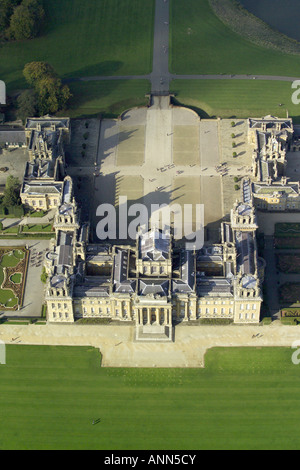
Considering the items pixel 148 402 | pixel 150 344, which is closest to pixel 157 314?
pixel 150 344

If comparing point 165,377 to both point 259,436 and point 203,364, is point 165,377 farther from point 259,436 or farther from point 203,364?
point 259,436

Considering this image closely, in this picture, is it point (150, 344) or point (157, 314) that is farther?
point (150, 344)

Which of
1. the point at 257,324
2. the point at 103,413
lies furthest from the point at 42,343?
the point at 257,324

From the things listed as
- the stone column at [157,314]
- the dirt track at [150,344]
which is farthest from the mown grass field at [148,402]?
the stone column at [157,314]

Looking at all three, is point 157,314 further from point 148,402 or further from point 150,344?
point 148,402

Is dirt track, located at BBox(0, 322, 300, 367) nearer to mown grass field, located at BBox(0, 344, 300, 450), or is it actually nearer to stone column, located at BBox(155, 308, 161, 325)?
mown grass field, located at BBox(0, 344, 300, 450)

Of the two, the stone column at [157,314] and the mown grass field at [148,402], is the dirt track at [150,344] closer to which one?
the mown grass field at [148,402]

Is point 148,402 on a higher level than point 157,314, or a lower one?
lower

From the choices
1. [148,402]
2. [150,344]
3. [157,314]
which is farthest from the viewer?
[150,344]
